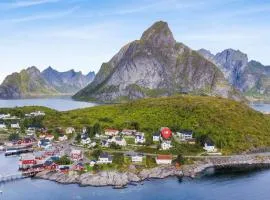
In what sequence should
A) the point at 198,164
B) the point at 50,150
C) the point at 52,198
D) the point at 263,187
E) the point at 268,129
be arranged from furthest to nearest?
the point at 268,129, the point at 50,150, the point at 198,164, the point at 263,187, the point at 52,198

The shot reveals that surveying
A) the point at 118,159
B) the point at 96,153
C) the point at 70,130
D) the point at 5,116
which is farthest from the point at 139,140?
the point at 5,116

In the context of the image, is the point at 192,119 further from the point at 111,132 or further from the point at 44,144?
the point at 44,144

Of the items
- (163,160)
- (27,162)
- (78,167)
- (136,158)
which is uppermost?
(136,158)

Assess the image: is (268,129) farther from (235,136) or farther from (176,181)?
(176,181)

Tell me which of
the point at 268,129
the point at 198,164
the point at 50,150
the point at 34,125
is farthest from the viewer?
the point at 34,125

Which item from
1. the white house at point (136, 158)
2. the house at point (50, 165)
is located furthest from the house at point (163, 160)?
the house at point (50, 165)

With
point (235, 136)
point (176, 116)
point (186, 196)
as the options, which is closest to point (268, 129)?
point (235, 136)

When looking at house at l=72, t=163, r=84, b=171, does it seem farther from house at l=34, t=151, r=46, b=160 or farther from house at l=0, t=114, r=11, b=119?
house at l=0, t=114, r=11, b=119
